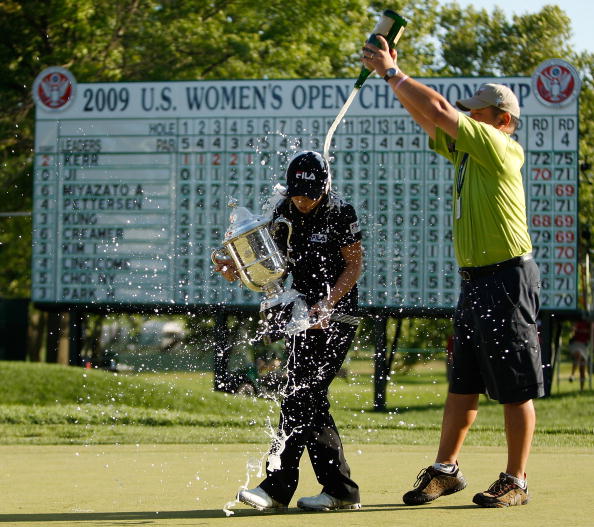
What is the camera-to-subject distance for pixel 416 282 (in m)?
14.9

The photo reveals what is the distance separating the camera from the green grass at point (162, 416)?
9859mm

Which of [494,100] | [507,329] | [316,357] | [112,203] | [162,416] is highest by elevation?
[112,203]

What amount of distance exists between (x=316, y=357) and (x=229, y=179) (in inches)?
391

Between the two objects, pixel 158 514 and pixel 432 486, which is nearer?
pixel 158 514

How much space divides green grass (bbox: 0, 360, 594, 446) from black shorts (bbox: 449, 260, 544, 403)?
3672 millimetres

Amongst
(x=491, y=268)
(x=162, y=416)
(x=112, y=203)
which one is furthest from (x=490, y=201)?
(x=112, y=203)

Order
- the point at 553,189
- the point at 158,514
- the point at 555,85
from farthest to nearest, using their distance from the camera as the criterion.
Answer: the point at 553,189, the point at 555,85, the point at 158,514

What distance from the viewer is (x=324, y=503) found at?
5160 millimetres

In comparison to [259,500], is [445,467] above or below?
above

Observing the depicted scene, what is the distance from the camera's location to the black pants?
520 cm

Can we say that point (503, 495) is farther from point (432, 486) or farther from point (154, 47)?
point (154, 47)

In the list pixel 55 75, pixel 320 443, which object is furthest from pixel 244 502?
pixel 55 75

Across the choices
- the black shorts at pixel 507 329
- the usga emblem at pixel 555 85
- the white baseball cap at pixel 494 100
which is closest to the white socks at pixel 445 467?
the black shorts at pixel 507 329

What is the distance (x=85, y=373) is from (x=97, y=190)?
2344 mm
